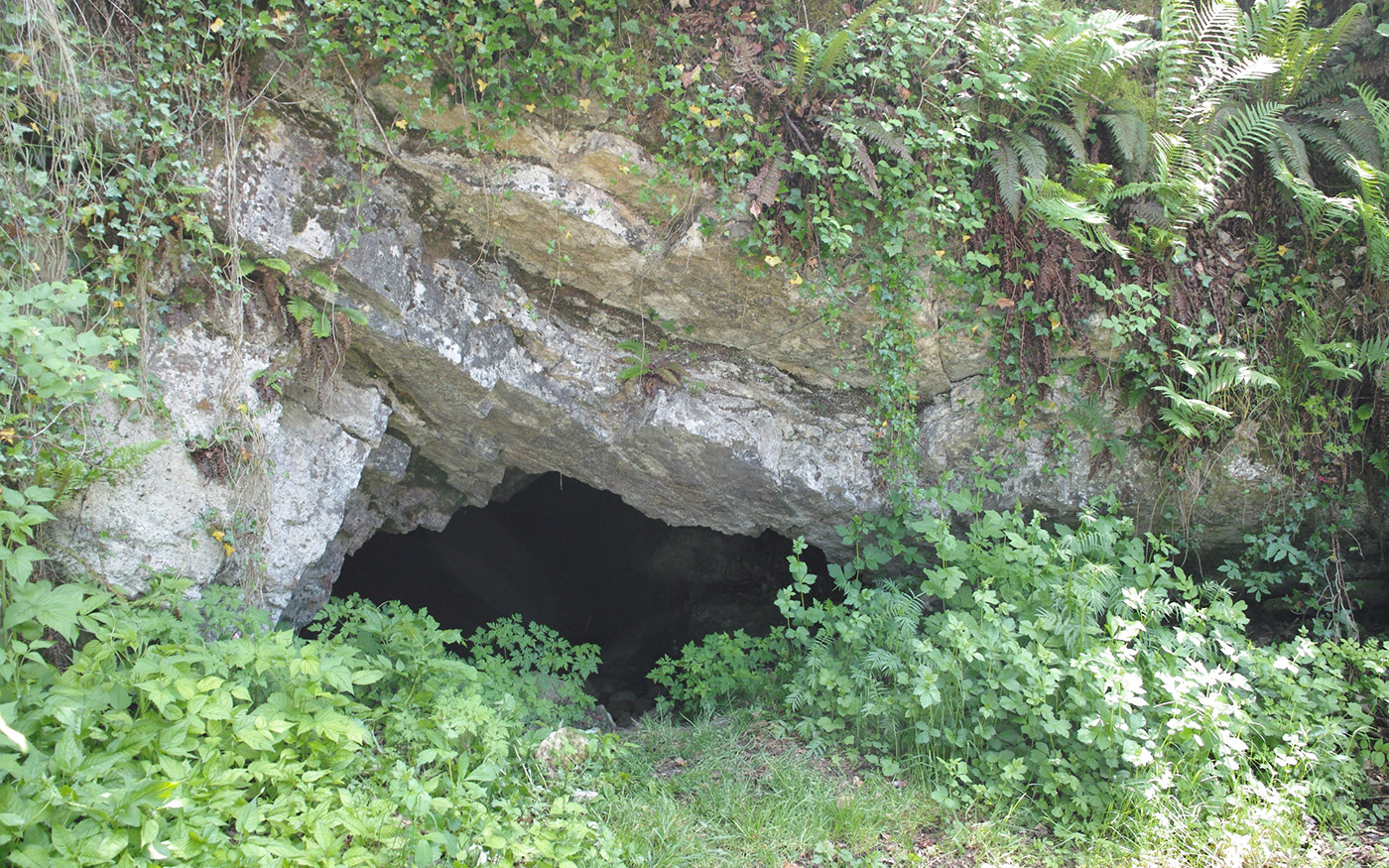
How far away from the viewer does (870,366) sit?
199 inches

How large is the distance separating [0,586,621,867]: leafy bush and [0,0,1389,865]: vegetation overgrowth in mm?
18

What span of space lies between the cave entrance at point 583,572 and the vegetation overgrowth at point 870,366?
271cm

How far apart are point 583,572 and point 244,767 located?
6.09 metres

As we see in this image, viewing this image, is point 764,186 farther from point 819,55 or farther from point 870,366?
point 870,366

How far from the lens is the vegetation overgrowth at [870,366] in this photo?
3037mm

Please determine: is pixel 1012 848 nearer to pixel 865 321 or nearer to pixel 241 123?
pixel 865 321

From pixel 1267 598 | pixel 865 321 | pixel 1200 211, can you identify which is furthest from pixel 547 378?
pixel 1267 598

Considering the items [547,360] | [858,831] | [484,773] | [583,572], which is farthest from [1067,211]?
[583,572]

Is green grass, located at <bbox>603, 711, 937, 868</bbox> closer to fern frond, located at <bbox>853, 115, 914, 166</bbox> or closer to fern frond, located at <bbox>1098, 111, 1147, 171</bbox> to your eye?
fern frond, located at <bbox>853, 115, 914, 166</bbox>

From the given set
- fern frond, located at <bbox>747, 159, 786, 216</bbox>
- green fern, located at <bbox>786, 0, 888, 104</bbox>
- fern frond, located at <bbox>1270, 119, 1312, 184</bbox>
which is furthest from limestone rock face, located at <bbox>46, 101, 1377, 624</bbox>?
fern frond, located at <bbox>1270, 119, 1312, 184</bbox>

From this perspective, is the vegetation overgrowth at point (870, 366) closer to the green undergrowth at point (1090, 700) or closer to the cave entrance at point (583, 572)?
the green undergrowth at point (1090, 700)

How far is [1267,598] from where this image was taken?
538cm

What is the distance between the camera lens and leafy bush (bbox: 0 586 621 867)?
→ 2.48 meters

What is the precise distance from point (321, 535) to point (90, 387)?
5.73 feet
